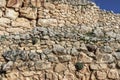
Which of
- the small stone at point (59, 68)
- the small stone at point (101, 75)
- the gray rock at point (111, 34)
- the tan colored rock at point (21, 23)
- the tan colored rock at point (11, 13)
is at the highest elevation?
the tan colored rock at point (11, 13)

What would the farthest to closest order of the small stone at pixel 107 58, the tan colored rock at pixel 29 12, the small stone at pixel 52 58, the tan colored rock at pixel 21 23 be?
the tan colored rock at pixel 29 12 < the tan colored rock at pixel 21 23 < the small stone at pixel 107 58 < the small stone at pixel 52 58

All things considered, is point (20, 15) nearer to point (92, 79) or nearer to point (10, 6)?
point (10, 6)

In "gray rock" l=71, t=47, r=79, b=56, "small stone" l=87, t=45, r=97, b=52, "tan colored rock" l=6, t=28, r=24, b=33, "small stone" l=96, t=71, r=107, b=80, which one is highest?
"tan colored rock" l=6, t=28, r=24, b=33

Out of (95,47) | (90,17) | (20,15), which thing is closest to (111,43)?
(95,47)

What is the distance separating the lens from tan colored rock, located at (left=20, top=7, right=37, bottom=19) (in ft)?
38.2

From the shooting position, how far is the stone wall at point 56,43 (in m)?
10.7

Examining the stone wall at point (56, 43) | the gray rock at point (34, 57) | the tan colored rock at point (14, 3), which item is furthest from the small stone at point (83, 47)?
the tan colored rock at point (14, 3)

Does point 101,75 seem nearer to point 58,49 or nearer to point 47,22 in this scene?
point 58,49

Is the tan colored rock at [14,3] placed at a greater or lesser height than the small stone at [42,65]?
greater

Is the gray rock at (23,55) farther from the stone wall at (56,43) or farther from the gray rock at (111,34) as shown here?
the gray rock at (111,34)

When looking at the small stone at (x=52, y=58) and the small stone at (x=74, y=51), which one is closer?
the small stone at (x=52, y=58)

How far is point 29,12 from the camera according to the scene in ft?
38.4

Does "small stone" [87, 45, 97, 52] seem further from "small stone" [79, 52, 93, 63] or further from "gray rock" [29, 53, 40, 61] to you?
"gray rock" [29, 53, 40, 61]

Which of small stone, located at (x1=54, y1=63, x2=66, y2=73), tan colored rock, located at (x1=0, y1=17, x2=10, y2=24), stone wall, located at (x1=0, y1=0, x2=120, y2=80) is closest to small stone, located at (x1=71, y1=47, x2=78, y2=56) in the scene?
stone wall, located at (x1=0, y1=0, x2=120, y2=80)
